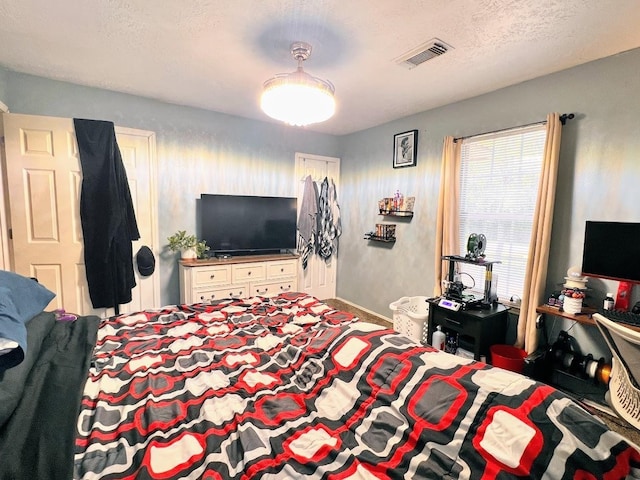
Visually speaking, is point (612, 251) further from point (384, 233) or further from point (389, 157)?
point (389, 157)

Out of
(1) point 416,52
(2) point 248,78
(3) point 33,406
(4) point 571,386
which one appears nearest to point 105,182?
(2) point 248,78

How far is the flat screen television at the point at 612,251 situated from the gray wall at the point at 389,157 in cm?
18

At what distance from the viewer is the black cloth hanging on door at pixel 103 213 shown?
2779 millimetres

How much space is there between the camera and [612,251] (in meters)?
2.04

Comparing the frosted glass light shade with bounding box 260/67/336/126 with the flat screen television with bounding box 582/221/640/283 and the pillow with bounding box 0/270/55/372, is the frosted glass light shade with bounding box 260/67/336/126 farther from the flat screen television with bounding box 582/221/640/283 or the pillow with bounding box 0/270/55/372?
the flat screen television with bounding box 582/221/640/283

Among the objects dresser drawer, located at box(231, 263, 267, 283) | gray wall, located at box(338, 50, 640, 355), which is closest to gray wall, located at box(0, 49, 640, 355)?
gray wall, located at box(338, 50, 640, 355)

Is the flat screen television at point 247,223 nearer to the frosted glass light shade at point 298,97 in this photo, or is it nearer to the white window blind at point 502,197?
the frosted glass light shade at point 298,97

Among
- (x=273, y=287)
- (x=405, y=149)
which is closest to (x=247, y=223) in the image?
(x=273, y=287)

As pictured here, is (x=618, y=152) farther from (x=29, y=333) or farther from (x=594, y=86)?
(x=29, y=333)

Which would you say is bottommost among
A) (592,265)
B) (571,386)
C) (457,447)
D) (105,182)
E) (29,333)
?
(571,386)

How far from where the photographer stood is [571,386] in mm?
2402

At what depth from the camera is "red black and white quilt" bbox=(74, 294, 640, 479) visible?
0.88 m

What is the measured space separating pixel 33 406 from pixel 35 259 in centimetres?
225

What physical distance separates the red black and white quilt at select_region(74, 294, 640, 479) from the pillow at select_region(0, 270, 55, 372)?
303 millimetres
